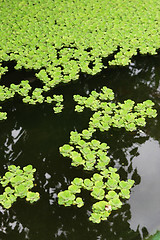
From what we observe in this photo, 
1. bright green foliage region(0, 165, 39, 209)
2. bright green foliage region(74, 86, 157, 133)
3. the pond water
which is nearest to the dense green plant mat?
the pond water

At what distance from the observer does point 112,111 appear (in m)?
3.11

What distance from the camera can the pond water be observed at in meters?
2.13

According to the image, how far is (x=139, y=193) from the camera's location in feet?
7.76

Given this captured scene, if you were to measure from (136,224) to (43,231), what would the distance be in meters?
0.68

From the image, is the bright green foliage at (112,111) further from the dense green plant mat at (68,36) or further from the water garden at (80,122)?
the dense green plant mat at (68,36)

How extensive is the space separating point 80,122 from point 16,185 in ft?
3.25

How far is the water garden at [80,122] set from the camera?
2193 mm

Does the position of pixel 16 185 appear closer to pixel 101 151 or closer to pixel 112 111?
pixel 101 151

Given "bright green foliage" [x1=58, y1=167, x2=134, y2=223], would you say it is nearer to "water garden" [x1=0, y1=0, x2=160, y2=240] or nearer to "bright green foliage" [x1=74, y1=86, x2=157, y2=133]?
"water garden" [x1=0, y1=0, x2=160, y2=240]

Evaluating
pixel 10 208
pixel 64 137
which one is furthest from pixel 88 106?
pixel 10 208

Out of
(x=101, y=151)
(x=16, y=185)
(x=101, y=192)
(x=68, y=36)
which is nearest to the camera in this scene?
(x=101, y=192)

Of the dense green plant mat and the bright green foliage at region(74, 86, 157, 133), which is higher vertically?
the dense green plant mat

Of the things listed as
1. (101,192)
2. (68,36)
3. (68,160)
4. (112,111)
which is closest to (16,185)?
(68,160)

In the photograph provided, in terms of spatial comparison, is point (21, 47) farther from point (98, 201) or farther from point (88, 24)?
point (98, 201)
